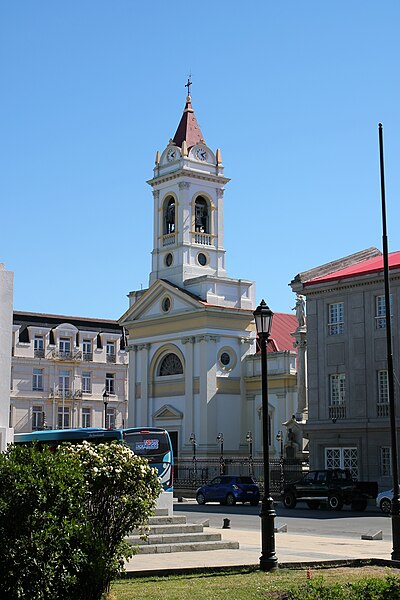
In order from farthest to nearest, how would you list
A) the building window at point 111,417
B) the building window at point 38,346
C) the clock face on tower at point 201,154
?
1. the building window at point 111,417
2. the building window at point 38,346
3. the clock face on tower at point 201,154

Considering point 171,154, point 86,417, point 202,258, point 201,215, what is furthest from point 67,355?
point 171,154

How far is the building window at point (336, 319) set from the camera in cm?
4822

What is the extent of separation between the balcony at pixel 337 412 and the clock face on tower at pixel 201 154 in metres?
30.1

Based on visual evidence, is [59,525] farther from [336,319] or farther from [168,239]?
[168,239]

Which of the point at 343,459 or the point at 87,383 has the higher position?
the point at 87,383

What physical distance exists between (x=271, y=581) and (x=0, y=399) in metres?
5.79

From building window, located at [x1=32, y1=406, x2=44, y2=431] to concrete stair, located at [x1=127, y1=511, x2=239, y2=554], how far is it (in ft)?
186

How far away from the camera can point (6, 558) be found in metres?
11.8

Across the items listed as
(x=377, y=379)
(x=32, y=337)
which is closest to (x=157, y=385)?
(x=32, y=337)

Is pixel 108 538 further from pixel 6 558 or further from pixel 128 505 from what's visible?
pixel 6 558

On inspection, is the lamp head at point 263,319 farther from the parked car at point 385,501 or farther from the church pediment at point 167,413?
the church pediment at point 167,413

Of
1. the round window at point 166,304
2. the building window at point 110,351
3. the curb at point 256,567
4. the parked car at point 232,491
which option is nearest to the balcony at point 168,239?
the round window at point 166,304

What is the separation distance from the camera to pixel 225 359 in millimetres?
68812

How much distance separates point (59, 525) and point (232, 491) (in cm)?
3495
